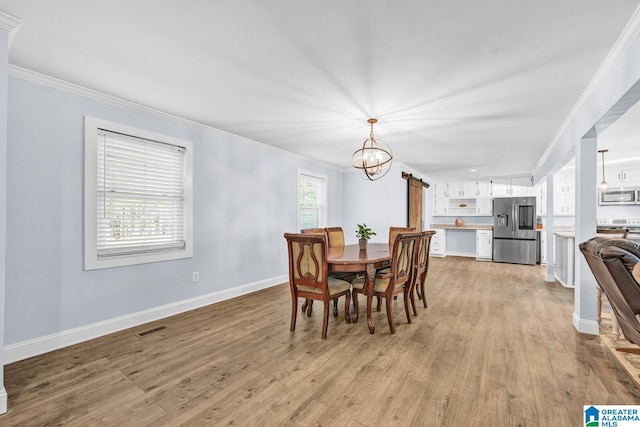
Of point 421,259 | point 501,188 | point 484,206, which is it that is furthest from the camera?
point 484,206

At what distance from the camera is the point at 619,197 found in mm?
6379

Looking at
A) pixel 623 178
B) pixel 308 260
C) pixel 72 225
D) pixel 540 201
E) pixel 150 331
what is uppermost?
pixel 623 178

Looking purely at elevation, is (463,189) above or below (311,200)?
above

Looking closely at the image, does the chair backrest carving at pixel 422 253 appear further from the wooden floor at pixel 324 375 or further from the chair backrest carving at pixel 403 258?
the wooden floor at pixel 324 375

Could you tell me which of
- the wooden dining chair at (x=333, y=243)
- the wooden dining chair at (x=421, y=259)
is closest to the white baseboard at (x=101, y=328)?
the wooden dining chair at (x=333, y=243)

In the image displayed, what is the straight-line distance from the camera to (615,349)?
2.54m

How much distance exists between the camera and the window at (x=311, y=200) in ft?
18.7

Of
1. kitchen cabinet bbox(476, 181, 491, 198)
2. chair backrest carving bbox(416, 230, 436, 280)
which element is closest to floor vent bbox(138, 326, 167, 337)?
chair backrest carving bbox(416, 230, 436, 280)

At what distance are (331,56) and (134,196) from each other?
8.26 feet

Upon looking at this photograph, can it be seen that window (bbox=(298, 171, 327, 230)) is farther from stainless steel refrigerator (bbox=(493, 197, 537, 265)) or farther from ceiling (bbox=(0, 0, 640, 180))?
stainless steel refrigerator (bbox=(493, 197, 537, 265))

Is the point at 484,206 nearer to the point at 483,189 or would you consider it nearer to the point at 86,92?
the point at 483,189

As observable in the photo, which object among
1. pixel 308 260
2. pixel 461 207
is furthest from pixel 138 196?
pixel 461 207

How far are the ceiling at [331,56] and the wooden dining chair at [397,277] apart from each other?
1436mm

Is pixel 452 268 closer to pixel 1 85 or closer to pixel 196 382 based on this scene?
pixel 196 382
